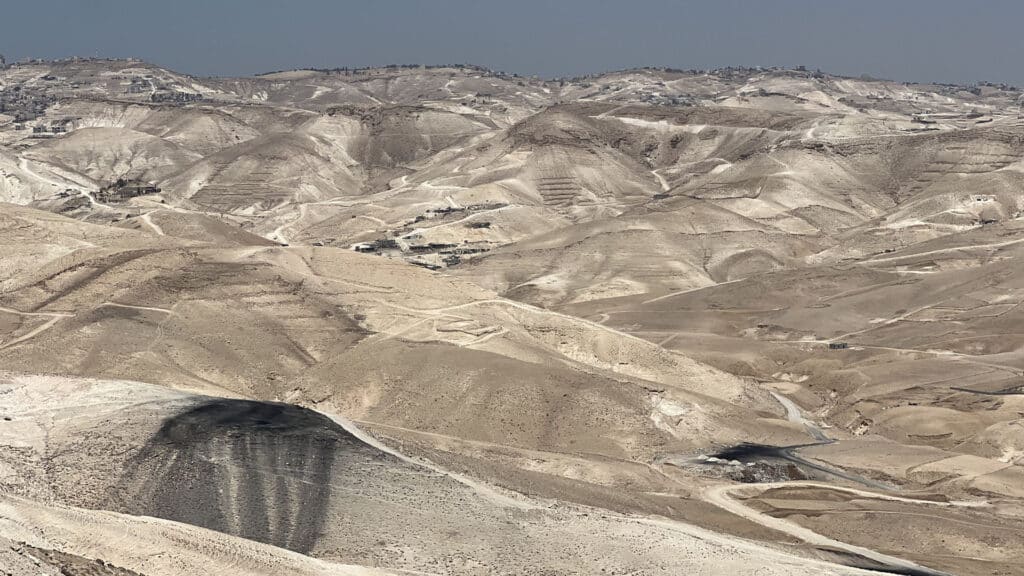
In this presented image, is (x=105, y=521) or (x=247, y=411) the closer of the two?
(x=105, y=521)

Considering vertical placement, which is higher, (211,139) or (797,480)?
(797,480)

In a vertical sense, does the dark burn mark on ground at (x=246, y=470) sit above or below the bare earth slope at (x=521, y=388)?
above

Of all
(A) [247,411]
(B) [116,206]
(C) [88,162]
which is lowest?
(C) [88,162]

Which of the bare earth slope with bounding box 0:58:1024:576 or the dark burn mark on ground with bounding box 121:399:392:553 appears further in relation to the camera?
the bare earth slope with bounding box 0:58:1024:576

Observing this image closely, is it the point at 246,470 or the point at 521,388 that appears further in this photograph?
the point at 521,388

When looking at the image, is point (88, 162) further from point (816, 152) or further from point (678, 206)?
point (816, 152)

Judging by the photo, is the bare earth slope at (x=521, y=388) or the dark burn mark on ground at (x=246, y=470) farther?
the bare earth slope at (x=521, y=388)

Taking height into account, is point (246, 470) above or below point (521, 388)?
above

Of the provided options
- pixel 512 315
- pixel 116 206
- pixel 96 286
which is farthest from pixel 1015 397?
pixel 116 206
